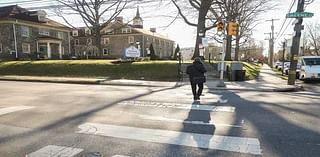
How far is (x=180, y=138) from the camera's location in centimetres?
551

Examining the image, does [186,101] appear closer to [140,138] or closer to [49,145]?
[140,138]

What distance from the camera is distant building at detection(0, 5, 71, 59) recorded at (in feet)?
129

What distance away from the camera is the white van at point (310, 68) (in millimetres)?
19358

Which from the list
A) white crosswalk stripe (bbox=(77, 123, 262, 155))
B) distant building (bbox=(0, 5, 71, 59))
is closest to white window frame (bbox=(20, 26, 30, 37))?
distant building (bbox=(0, 5, 71, 59))

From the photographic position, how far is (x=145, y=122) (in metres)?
6.82

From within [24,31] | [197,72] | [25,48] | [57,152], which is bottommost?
[57,152]

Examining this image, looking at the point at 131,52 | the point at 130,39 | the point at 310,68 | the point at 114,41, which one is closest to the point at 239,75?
the point at 310,68

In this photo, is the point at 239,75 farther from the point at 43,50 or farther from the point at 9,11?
the point at 9,11

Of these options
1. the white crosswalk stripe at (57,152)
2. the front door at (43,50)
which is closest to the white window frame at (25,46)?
the front door at (43,50)

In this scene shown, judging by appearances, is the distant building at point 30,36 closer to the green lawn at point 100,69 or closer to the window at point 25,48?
the window at point 25,48

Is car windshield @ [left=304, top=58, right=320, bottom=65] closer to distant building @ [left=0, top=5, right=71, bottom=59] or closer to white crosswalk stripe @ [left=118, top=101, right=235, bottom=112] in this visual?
white crosswalk stripe @ [left=118, top=101, right=235, bottom=112]

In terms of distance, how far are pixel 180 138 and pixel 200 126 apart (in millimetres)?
1045

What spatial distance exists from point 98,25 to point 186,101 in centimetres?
3216

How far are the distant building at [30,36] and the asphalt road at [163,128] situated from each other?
112ft
